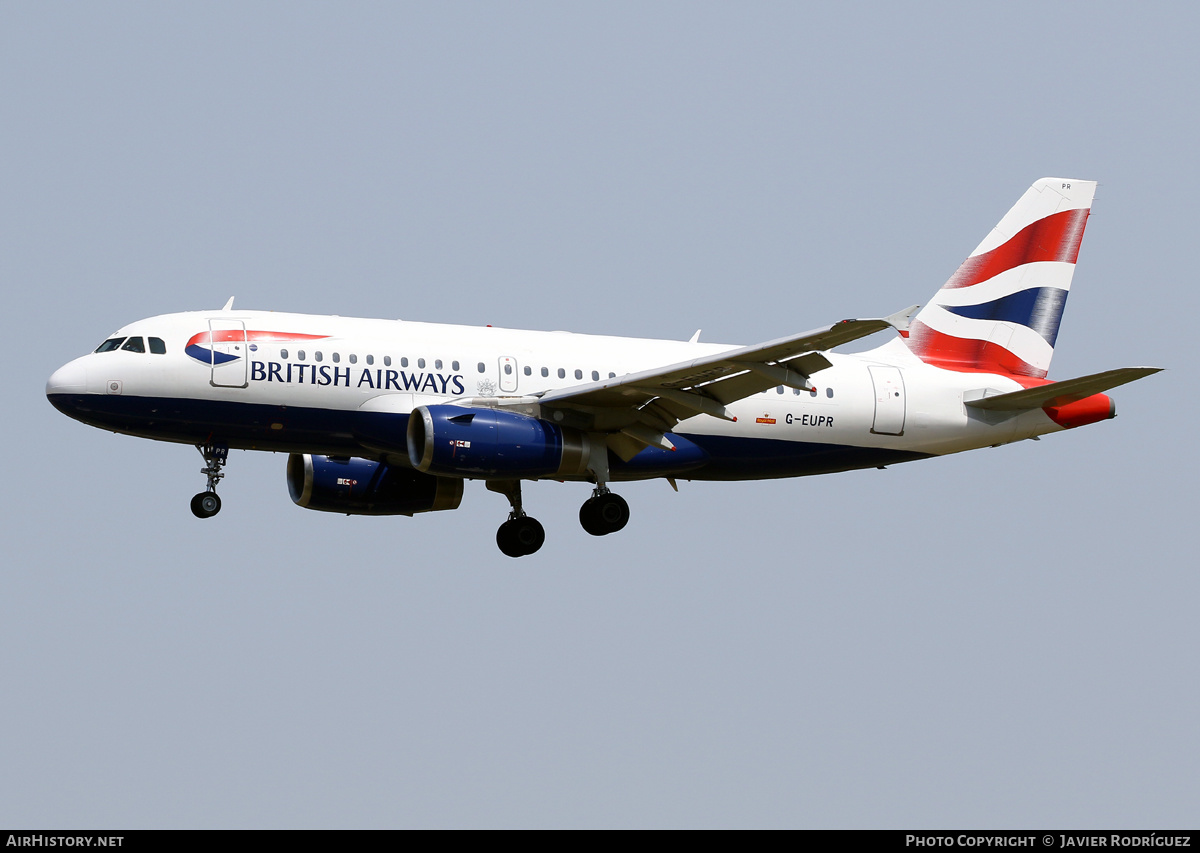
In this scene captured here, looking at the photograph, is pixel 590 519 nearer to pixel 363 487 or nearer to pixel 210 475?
pixel 363 487

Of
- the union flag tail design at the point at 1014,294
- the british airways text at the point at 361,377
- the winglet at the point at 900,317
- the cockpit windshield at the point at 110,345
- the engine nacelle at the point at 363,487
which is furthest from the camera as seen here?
the union flag tail design at the point at 1014,294

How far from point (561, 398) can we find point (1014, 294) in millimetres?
12277

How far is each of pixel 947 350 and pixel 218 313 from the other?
16.2 meters

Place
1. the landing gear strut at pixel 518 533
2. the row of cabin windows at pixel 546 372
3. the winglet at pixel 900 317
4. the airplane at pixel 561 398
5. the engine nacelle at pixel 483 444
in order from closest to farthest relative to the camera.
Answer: the winglet at pixel 900 317 < the engine nacelle at pixel 483 444 < the airplane at pixel 561 398 < the row of cabin windows at pixel 546 372 < the landing gear strut at pixel 518 533

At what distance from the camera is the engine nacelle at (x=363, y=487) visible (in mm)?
37031

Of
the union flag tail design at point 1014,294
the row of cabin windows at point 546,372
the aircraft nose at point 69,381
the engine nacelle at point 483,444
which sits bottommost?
the engine nacelle at point 483,444

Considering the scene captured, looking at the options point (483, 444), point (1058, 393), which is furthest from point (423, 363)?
point (1058, 393)

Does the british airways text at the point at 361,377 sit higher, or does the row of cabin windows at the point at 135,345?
the row of cabin windows at the point at 135,345

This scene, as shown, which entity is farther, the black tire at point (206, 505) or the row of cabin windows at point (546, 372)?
the row of cabin windows at point (546, 372)

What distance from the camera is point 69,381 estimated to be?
32.0m

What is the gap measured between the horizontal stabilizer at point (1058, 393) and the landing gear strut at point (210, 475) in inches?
630

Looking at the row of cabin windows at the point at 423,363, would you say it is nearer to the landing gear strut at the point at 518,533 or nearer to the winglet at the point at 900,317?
the landing gear strut at the point at 518,533

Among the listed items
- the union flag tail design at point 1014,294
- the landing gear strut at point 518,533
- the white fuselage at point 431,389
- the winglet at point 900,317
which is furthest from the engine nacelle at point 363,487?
the winglet at point 900,317

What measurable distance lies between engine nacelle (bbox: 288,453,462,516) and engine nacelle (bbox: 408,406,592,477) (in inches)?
206
